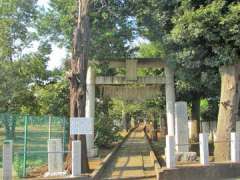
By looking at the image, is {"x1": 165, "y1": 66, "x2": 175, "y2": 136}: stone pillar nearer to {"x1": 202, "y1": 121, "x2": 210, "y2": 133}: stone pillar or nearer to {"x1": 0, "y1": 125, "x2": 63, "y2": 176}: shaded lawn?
{"x1": 0, "y1": 125, "x2": 63, "y2": 176}: shaded lawn

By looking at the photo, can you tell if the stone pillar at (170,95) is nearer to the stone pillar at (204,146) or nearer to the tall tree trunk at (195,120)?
the tall tree trunk at (195,120)

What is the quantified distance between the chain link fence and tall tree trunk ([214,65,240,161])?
6674 mm

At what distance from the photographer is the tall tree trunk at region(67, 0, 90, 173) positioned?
17.3m

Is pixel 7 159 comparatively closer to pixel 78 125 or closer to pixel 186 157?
pixel 78 125

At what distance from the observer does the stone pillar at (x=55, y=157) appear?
16.0m

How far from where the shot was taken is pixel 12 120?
56.9 ft

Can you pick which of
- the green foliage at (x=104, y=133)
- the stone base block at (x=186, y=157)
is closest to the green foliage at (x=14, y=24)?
the green foliage at (x=104, y=133)

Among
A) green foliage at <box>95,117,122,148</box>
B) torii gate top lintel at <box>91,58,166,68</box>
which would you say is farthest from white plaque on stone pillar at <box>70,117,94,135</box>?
green foliage at <box>95,117,122,148</box>

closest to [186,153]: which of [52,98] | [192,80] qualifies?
[192,80]

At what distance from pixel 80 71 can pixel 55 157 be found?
9.90ft

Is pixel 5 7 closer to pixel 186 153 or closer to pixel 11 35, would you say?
pixel 11 35

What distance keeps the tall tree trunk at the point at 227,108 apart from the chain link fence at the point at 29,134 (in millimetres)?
6674

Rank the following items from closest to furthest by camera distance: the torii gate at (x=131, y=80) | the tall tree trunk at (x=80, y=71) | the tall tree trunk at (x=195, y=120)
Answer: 1. the tall tree trunk at (x=80, y=71)
2. the torii gate at (x=131, y=80)
3. the tall tree trunk at (x=195, y=120)

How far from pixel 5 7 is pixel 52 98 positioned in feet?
20.8
